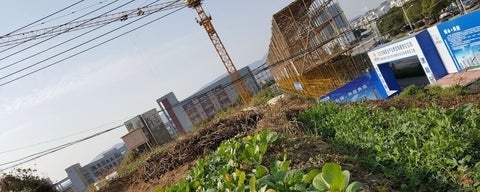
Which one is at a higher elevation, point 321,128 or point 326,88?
point 321,128

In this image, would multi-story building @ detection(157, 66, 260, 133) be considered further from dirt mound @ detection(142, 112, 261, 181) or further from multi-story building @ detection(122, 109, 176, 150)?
dirt mound @ detection(142, 112, 261, 181)

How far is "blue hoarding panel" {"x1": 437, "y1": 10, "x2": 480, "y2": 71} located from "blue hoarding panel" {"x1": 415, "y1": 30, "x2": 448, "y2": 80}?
1.96 feet

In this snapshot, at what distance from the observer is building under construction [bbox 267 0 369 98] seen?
2266 centimetres

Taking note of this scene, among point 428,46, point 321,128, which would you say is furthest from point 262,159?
point 428,46

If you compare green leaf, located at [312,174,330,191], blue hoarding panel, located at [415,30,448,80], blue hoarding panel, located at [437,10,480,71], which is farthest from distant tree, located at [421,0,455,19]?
green leaf, located at [312,174,330,191]

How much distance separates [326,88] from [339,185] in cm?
2097

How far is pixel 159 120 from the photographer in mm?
22656

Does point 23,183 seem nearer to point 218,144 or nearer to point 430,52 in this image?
point 218,144

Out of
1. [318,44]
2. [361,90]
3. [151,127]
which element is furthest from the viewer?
[318,44]

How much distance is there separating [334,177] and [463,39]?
Answer: 13.7m

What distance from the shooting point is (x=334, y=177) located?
97.1 inches

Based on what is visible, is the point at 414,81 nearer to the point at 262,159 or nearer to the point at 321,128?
the point at 321,128

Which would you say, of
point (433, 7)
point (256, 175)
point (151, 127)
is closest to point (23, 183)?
point (151, 127)

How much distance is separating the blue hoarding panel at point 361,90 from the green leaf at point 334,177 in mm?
17192
